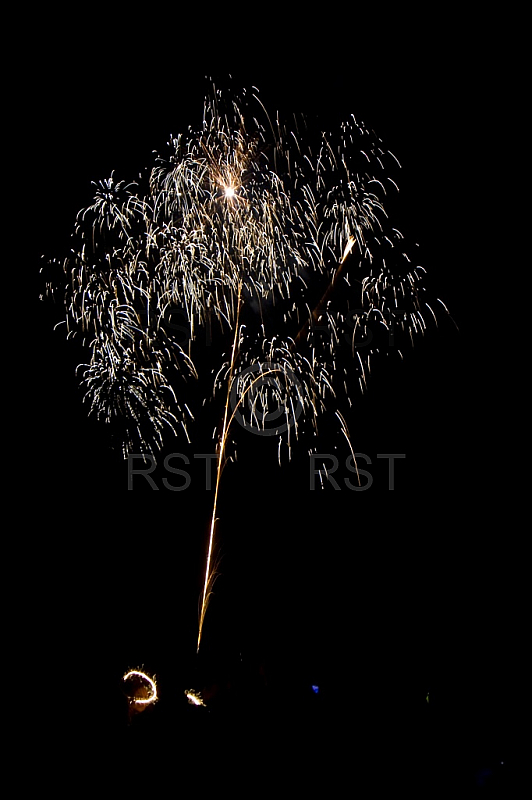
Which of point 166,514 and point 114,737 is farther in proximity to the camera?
point 166,514

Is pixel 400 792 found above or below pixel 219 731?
below

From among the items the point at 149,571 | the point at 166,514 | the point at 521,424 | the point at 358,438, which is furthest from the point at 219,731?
the point at 521,424

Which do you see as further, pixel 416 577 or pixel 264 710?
pixel 416 577

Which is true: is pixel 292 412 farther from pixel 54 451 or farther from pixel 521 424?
pixel 521 424

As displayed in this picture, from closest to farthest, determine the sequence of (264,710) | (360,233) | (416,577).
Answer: (264,710) < (360,233) < (416,577)

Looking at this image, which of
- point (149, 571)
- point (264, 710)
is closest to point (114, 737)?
point (264, 710)

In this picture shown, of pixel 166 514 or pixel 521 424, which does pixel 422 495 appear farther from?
pixel 166 514

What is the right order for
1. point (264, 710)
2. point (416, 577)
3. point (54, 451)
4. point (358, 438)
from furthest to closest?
point (358, 438) → point (416, 577) → point (54, 451) → point (264, 710)

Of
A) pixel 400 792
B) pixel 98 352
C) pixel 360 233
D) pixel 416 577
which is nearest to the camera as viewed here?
pixel 400 792

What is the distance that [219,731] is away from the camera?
14.5 feet

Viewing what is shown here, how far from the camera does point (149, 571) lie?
1166 cm

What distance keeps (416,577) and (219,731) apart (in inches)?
338

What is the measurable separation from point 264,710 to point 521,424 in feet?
31.7

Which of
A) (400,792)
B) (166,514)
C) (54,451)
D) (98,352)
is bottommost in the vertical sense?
(400,792)
